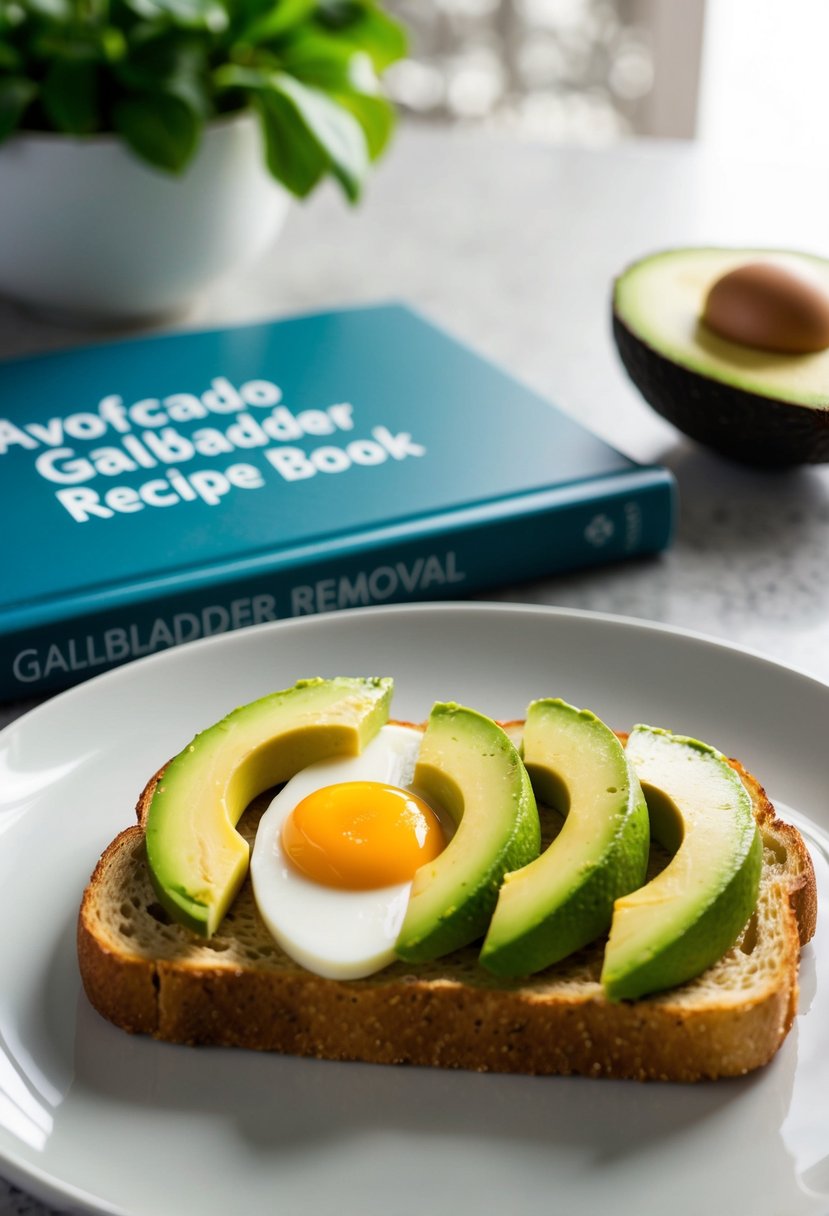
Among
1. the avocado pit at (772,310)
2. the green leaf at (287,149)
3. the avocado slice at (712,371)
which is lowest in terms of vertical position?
Result: the avocado slice at (712,371)

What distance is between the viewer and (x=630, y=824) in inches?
41.8

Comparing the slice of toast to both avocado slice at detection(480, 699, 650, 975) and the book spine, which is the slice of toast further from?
the book spine

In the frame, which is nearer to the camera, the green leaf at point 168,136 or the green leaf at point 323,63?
the green leaf at point 168,136

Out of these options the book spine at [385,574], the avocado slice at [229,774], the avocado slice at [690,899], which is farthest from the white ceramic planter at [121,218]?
the avocado slice at [690,899]

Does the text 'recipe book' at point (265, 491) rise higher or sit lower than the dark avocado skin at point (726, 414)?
lower

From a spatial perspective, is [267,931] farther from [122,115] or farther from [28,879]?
[122,115]

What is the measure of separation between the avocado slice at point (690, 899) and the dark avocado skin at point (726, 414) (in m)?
0.72

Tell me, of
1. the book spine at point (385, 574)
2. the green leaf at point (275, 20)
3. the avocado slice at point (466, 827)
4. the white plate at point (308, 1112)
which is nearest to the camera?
the white plate at point (308, 1112)

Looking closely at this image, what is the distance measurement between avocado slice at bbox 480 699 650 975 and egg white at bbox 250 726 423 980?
9cm


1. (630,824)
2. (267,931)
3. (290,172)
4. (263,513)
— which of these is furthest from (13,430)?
(630,824)

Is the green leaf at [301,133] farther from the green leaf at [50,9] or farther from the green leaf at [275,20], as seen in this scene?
the green leaf at [50,9]

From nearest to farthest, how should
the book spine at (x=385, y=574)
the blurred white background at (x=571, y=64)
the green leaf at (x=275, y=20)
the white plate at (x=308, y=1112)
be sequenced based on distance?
the white plate at (x=308, y=1112)
the book spine at (x=385, y=574)
the green leaf at (x=275, y=20)
the blurred white background at (x=571, y=64)

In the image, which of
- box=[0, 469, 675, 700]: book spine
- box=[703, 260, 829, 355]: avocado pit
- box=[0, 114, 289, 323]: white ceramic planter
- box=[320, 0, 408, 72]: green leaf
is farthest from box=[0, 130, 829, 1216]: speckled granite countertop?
box=[320, 0, 408, 72]: green leaf

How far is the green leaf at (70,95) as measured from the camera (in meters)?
2.05
